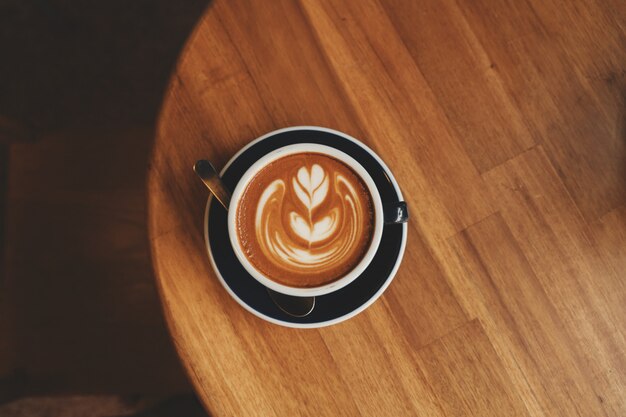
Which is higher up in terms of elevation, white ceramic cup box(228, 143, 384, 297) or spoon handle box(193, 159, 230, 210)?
spoon handle box(193, 159, 230, 210)

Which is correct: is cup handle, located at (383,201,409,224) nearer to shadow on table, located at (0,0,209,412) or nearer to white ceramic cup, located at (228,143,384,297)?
white ceramic cup, located at (228,143,384,297)

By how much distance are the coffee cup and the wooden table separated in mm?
80

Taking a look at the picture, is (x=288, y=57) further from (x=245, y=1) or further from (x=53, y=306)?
(x=53, y=306)

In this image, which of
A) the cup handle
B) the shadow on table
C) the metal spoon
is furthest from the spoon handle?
the shadow on table

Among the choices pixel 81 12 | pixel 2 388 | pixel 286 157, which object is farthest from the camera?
pixel 81 12

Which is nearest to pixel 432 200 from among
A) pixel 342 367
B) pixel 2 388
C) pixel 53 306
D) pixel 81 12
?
pixel 342 367

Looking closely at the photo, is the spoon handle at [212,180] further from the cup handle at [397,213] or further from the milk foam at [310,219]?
the cup handle at [397,213]

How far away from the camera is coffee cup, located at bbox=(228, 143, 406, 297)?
2.25 feet

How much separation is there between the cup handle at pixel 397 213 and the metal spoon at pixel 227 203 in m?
0.15

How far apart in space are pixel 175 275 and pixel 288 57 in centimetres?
36

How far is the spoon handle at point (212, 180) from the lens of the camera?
2.28 ft

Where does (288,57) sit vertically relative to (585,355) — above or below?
above

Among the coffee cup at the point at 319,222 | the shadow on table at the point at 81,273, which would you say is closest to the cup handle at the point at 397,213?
the coffee cup at the point at 319,222

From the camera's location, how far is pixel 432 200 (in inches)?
30.6
